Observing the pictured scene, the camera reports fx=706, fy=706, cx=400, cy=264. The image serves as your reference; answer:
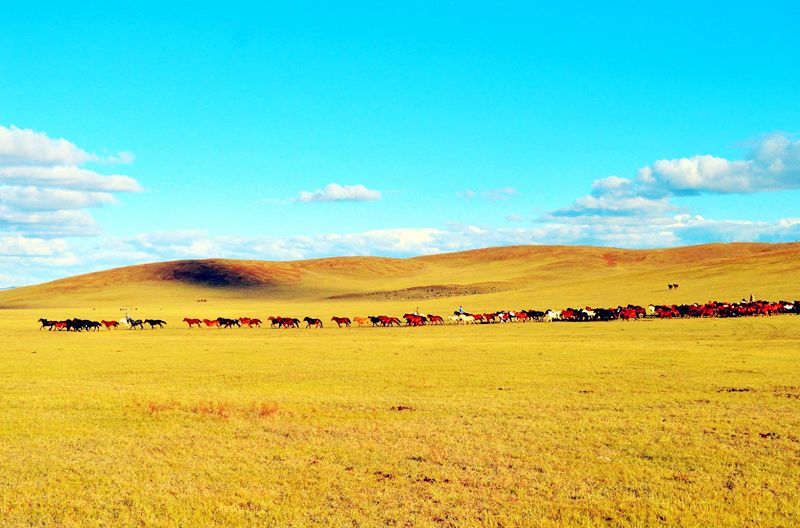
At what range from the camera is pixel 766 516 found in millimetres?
9266

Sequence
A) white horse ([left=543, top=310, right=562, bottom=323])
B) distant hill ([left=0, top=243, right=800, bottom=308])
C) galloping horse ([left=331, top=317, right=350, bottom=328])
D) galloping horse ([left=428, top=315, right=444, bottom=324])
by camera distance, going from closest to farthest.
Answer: galloping horse ([left=331, top=317, right=350, bottom=328]) < galloping horse ([left=428, top=315, right=444, bottom=324]) < white horse ([left=543, top=310, right=562, bottom=323]) < distant hill ([left=0, top=243, right=800, bottom=308])

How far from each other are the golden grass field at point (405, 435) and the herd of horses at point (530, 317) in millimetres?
21222

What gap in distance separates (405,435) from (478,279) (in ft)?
453

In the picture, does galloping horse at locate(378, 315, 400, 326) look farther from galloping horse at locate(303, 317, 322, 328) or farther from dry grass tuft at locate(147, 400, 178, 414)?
dry grass tuft at locate(147, 400, 178, 414)

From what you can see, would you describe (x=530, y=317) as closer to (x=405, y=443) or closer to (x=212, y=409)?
(x=212, y=409)

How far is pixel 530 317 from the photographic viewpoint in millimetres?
63281

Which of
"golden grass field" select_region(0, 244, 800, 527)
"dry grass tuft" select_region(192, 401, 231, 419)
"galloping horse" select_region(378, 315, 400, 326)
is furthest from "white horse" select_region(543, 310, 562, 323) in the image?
"dry grass tuft" select_region(192, 401, 231, 419)

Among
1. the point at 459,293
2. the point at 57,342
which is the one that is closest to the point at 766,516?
the point at 57,342

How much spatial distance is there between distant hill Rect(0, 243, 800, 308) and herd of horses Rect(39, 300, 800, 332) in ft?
56.5

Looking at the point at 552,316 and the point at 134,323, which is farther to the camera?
the point at 552,316

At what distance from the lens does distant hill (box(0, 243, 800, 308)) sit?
290ft

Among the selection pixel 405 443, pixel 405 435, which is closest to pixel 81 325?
pixel 405 435

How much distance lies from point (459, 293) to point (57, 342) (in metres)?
84.7

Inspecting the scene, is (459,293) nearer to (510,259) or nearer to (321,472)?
(510,259)
